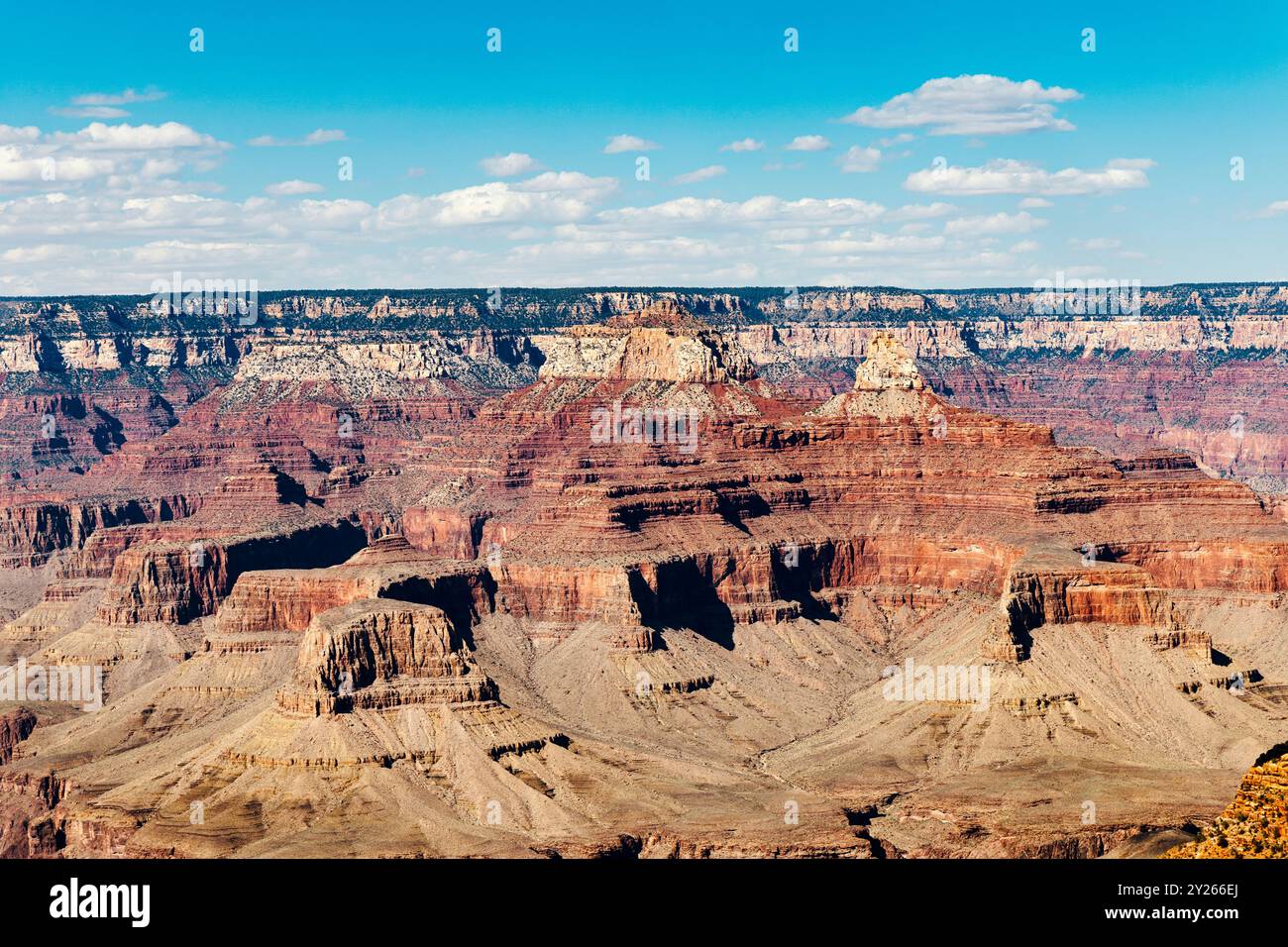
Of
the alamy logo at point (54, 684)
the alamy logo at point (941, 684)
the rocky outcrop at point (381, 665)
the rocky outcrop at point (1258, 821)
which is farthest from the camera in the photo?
the alamy logo at point (54, 684)

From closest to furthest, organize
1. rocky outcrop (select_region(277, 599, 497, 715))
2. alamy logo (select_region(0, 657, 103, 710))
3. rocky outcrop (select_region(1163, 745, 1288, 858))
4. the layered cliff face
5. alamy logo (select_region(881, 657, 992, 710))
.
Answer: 1. rocky outcrop (select_region(1163, 745, 1288, 858))
2. the layered cliff face
3. rocky outcrop (select_region(277, 599, 497, 715))
4. alamy logo (select_region(881, 657, 992, 710))
5. alamy logo (select_region(0, 657, 103, 710))

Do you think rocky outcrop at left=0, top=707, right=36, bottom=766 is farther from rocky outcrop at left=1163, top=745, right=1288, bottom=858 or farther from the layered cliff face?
rocky outcrop at left=1163, top=745, right=1288, bottom=858
